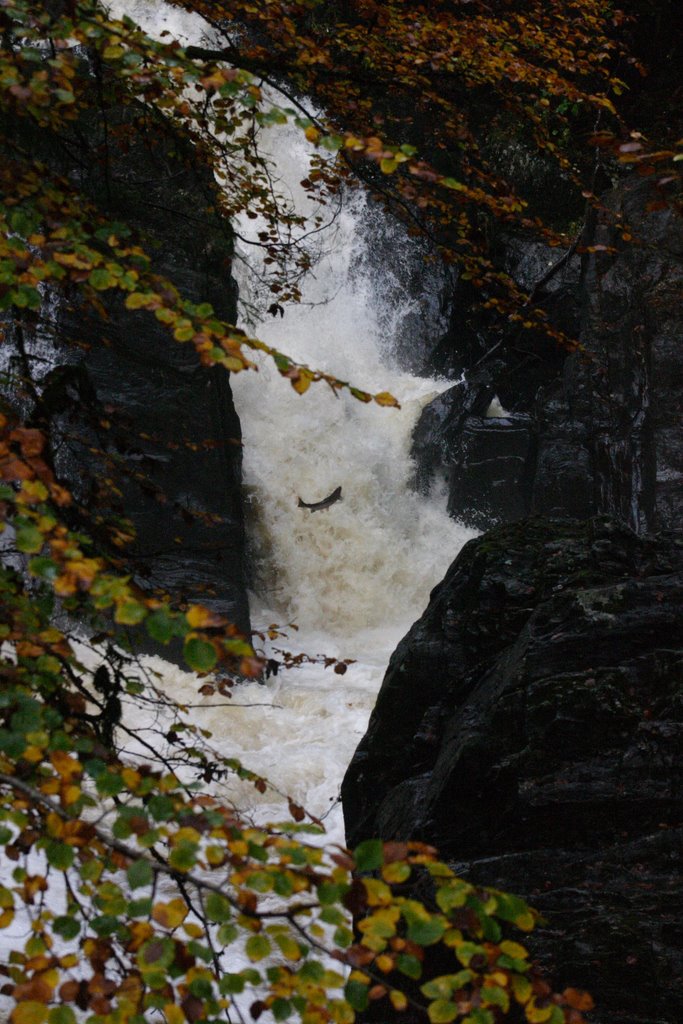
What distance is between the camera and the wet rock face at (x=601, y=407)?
867 cm

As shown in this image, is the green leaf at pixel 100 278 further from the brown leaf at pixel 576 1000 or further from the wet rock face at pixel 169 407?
the wet rock face at pixel 169 407

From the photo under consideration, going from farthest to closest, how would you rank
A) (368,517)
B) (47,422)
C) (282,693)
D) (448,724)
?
(368,517) → (282,693) → (448,724) → (47,422)

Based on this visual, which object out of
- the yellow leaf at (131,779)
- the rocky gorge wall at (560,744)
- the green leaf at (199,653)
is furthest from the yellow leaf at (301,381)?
the rocky gorge wall at (560,744)

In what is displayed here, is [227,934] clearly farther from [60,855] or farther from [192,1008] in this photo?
[60,855]

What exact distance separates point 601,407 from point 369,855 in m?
8.88

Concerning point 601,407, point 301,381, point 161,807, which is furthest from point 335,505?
point 161,807

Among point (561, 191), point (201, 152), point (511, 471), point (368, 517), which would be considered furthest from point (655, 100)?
point (201, 152)

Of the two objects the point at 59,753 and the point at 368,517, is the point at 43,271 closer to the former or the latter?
the point at 59,753

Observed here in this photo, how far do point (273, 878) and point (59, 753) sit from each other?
0.45 metres

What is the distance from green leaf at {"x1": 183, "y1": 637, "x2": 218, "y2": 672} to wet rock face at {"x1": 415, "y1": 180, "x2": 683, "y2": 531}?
5.92m

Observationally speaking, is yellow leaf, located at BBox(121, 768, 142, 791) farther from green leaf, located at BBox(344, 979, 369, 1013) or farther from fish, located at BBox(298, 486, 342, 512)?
fish, located at BBox(298, 486, 342, 512)

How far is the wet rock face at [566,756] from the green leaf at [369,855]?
2.29 m

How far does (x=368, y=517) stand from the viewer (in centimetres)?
1205

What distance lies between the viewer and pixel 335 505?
39.0 feet
